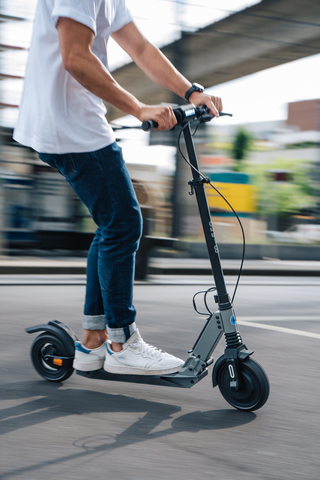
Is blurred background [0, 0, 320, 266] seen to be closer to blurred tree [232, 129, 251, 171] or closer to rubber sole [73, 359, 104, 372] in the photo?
blurred tree [232, 129, 251, 171]

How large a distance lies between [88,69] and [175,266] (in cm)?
865

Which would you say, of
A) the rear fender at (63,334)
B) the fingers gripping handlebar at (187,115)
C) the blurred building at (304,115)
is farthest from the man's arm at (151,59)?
the blurred building at (304,115)

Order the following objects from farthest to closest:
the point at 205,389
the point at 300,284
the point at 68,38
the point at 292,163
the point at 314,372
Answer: the point at 292,163
the point at 300,284
the point at 314,372
the point at 205,389
the point at 68,38

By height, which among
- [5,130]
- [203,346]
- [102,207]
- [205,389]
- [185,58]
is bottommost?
[205,389]

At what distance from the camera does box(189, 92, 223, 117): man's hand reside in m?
2.50

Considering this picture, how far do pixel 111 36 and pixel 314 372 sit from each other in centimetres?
207

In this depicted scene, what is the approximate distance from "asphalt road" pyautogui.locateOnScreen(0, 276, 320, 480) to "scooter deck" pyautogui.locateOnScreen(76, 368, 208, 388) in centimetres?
9

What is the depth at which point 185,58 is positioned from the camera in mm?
12398

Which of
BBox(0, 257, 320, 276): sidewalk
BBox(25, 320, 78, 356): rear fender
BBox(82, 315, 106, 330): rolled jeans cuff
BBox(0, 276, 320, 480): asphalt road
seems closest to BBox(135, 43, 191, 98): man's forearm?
BBox(82, 315, 106, 330): rolled jeans cuff

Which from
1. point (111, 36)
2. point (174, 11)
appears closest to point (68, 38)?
point (111, 36)

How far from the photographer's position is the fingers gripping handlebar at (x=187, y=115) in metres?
→ 2.22

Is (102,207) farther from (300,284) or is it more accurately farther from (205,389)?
(300,284)

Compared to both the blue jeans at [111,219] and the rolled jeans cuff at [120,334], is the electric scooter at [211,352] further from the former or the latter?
the blue jeans at [111,219]

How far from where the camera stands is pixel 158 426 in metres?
2.23
